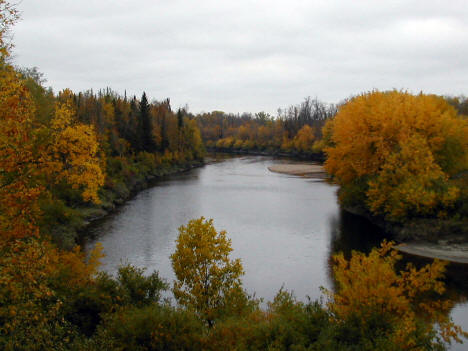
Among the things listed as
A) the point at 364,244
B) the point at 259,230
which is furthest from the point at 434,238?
the point at 259,230

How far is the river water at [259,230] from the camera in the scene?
22781 mm

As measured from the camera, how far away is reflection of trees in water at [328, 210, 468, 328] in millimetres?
21225

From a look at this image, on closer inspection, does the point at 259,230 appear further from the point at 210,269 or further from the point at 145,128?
the point at 145,128

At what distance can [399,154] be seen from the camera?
Answer: 3109cm

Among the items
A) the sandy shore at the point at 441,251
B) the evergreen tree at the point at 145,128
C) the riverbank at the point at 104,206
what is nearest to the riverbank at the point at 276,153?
the riverbank at the point at 104,206

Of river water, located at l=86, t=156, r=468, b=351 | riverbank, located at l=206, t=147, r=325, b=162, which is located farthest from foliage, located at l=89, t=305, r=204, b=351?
riverbank, located at l=206, t=147, r=325, b=162

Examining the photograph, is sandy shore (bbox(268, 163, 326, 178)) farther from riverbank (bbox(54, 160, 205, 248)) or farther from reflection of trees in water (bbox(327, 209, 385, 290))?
reflection of trees in water (bbox(327, 209, 385, 290))

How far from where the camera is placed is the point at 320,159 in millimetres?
95250

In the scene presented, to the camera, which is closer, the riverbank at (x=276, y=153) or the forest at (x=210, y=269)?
the forest at (x=210, y=269)

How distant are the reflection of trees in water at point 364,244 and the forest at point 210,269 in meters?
0.68

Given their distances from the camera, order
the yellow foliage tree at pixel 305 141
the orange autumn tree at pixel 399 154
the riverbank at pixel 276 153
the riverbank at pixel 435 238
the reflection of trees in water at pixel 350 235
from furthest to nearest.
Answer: the yellow foliage tree at pixel 305 141
the riverbank at pixel 276 153
the orange autumn tree at pixel 399 154
the reflection of trees in water at pixel 350 235
the riverbank at pixel 435 238

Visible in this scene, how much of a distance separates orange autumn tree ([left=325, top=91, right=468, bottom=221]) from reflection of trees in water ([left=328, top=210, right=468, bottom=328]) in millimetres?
1677

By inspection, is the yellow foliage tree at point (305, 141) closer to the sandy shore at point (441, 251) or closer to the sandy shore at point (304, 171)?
the sandy shore at point (304, 171)

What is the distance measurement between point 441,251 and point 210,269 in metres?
17.3
